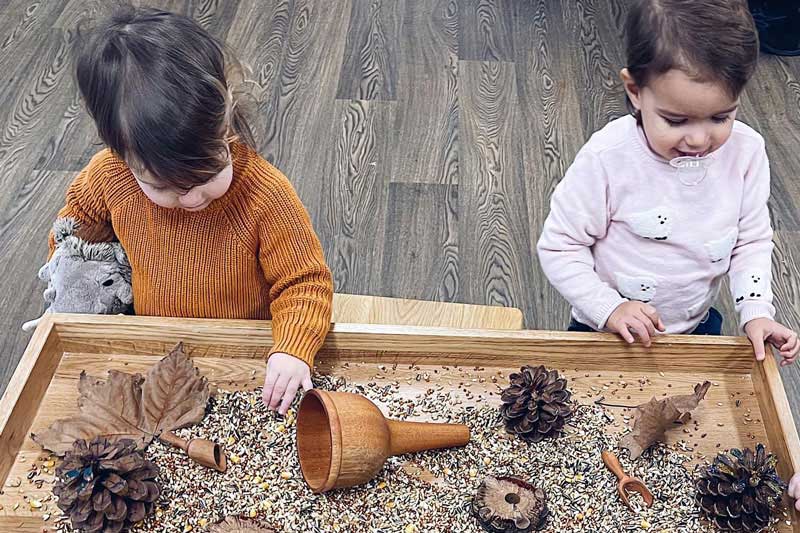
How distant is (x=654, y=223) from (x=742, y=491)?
1.40 ft

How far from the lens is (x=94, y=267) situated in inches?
46.1

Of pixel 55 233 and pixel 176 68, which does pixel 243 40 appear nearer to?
pixel 55 233

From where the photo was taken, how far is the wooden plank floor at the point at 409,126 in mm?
2184

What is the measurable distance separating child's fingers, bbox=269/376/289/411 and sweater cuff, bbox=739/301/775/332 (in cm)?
65

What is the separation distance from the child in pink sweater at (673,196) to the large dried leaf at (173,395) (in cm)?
56

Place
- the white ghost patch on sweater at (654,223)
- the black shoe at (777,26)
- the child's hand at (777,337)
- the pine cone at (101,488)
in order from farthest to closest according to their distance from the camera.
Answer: the black shoe at (777,26) → the white ghost patch on sweater at (654,223) → the child's hand at (777,337) → the pine cone at (101,488)

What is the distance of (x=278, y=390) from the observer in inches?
38.4

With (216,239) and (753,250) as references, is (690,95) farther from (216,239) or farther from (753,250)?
(216,239)

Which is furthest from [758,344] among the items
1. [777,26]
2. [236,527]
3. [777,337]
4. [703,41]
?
[777,26]

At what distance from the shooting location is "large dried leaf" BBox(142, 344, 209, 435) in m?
0.96

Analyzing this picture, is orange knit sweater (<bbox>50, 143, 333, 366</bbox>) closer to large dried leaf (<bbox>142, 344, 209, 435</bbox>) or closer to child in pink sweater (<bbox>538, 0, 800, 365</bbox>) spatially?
large dried leaf (<bbox>142, 344, 209, 435</bbox>)

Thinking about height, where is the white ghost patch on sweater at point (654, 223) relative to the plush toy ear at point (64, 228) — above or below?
below

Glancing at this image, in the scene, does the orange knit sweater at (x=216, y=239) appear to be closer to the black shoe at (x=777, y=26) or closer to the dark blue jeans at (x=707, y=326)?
the dark blue jeans at (x=707, y=326)

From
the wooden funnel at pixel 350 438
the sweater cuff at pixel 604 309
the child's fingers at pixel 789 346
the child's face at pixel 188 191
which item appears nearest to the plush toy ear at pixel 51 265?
the child's face at pixel 188 191
